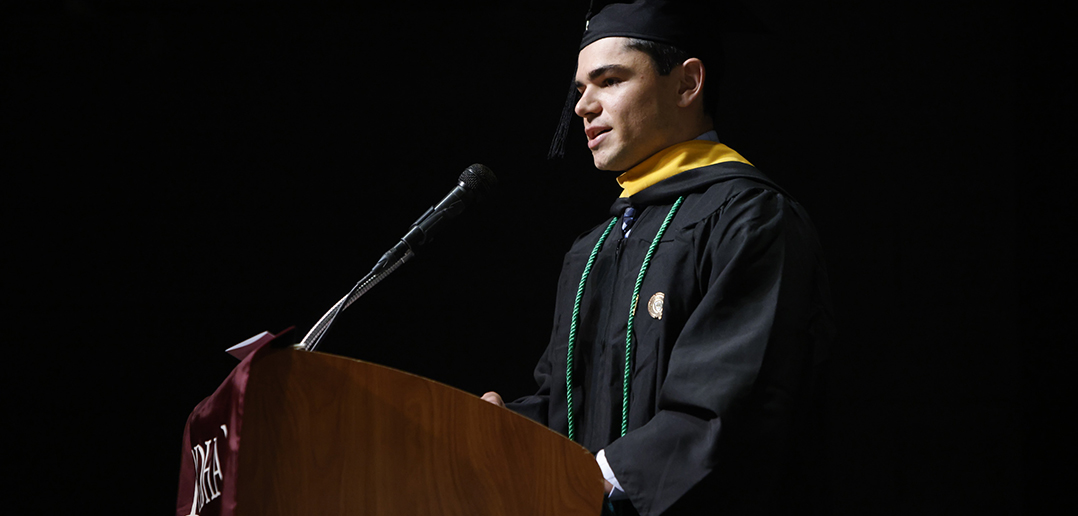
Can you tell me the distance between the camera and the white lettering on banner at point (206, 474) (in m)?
0.77

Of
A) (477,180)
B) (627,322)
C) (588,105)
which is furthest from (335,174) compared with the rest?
(627,322)

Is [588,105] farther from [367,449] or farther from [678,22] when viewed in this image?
[367,449]

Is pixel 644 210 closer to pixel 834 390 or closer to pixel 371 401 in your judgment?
pixel 371 401

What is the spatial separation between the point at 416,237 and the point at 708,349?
0.46 metres

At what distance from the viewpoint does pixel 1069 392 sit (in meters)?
1.98

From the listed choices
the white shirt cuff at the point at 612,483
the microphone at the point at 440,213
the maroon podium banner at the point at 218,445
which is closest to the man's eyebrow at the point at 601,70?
the microphone at the point at 440,213

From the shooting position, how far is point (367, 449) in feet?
2.66

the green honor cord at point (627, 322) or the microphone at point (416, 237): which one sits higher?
the microphone at point (416, 237)

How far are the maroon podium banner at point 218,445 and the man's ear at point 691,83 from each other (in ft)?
3.22

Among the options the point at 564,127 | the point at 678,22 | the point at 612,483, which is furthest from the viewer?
the point at 564,127

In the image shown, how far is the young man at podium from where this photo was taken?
3.47ft

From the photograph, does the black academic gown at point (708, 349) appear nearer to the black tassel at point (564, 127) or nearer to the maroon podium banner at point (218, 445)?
the black tassel at point (564, 127)

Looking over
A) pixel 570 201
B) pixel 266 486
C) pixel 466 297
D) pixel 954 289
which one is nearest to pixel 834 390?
pixel 954 289

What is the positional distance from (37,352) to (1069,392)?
2.93 meters
